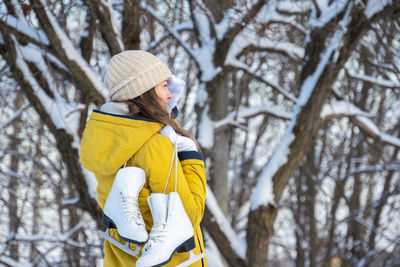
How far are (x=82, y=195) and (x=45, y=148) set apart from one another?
5068mm

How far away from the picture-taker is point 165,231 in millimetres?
1558

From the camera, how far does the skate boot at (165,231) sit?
5.04 feet

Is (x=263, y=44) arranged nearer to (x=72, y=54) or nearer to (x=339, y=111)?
(x=339, y=111)

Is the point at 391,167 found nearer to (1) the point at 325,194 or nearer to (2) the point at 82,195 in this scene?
(1) the point at 325,194

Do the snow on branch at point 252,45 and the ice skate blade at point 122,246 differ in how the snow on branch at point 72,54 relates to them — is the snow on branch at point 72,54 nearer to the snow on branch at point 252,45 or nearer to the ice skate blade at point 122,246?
the snow on branch at point 252,45

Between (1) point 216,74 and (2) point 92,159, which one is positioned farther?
(1) point 216,74

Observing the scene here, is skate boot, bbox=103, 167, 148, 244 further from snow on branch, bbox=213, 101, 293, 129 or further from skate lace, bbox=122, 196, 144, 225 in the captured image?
snow on branch, bbox=213, 101, 293, 129

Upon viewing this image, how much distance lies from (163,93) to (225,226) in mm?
2338

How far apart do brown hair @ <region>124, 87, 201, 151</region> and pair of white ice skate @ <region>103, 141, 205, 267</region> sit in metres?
0.22

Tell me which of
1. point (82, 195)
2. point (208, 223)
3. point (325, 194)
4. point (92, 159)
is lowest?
point (325, 194)

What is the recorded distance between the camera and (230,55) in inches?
178

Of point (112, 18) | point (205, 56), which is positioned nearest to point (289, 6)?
point (205, 56)

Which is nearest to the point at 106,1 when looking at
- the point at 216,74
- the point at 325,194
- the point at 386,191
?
the point at 216,74

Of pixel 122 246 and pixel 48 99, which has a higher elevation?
pixel 48 99
